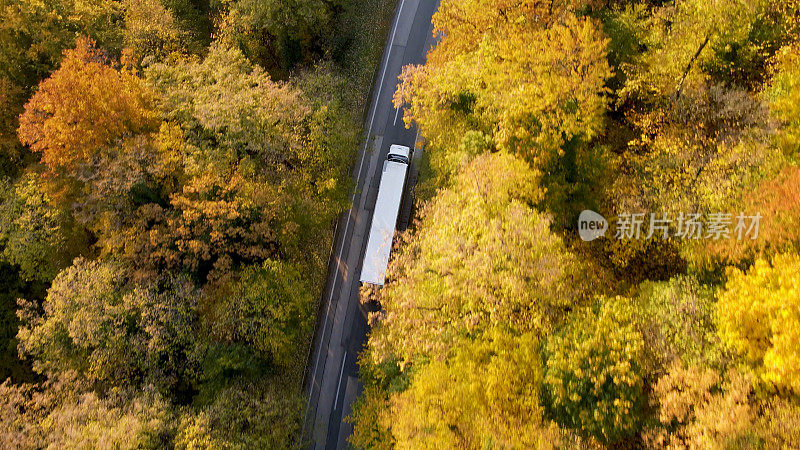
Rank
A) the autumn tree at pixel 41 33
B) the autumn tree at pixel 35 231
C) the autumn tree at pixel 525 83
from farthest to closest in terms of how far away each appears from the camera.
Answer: the autumn tree at pixel 41 33, the autumn tree at pixel 35 231, the autumn tree at pixel 525 83

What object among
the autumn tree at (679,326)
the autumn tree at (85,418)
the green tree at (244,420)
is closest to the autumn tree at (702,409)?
the autumn tree at (679,326)

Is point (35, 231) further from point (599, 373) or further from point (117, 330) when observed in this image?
point (599, 373)

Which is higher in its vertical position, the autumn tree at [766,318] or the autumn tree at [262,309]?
the autumn tree at [766,318]

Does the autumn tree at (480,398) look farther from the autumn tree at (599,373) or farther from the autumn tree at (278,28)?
the autumn tree at (278,28)

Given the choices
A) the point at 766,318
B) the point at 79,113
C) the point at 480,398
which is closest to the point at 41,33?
the point at 79,113

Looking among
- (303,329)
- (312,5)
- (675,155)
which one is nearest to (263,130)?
(312,5)

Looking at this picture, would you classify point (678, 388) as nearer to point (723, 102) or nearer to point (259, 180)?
point (723, 102)
